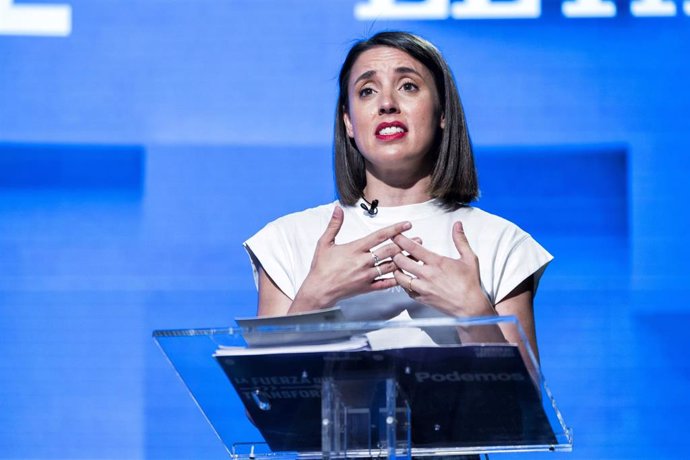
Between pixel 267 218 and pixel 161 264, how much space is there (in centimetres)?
33

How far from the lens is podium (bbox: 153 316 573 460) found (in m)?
1.53

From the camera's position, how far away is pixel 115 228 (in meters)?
3.19

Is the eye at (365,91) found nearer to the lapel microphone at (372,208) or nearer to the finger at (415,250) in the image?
the lapel microphone at (372,208)

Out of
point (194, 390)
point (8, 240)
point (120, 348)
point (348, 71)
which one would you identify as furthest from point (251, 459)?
point (8, 240)

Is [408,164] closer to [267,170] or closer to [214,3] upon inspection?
[267,170]

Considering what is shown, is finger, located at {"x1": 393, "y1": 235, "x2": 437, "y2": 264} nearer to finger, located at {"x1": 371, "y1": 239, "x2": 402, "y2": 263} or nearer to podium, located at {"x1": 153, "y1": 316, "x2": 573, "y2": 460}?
finger, located at {"x1": 371, "y1": 239, "x2": 402, "y2": 263}

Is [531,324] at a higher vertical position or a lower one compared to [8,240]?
lower

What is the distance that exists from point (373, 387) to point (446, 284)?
292 mm

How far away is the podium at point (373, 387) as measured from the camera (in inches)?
60.3

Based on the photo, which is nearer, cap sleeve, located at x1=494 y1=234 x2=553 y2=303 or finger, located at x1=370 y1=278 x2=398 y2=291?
finger, located at x1=370 y1=278 x2=398 y2=291

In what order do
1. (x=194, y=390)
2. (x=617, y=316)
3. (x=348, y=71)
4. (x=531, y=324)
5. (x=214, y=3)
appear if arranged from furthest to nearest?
(x=214, y=3), (x=617, y=316), (x=348, y=71), (x=531, y=324), (x=194, y=390)

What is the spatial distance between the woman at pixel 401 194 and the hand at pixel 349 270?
3.8 inches

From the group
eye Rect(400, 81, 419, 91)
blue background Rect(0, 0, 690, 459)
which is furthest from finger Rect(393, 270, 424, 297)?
blue background Rect(0, 0, 690, 459)

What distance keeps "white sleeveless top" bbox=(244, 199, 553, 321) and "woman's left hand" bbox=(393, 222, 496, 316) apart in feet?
0.94
